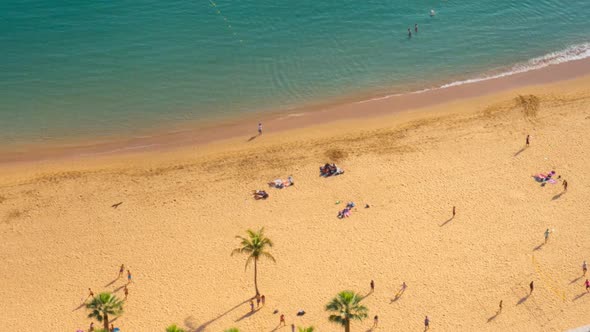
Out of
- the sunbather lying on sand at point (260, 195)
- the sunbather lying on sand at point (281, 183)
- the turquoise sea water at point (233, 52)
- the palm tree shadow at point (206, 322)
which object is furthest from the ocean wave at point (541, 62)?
the palm tree shadow at point (206, 322)

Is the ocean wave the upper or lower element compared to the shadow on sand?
upper

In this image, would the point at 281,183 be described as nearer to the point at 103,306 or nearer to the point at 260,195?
the point at 260,195

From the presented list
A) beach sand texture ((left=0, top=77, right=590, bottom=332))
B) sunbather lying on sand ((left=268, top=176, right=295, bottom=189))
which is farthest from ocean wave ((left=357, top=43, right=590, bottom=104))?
sunbather lying on sand ((left=268, top=176, right=295, bottom=189))

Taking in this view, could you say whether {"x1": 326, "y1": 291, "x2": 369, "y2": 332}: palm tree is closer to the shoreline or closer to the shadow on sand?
the shadow on sand

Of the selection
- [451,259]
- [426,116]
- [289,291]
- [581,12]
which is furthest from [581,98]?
[289,291]

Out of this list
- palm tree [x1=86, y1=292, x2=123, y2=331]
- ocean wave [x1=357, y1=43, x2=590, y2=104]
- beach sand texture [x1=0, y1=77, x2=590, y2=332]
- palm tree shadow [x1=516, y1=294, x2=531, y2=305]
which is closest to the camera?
palm tree [x1=86, y1=292, x2=123, y2=331]

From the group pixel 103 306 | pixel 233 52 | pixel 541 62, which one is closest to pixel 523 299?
pixel 103 306

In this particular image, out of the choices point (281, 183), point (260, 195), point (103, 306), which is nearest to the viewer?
point (103, 306)
